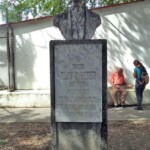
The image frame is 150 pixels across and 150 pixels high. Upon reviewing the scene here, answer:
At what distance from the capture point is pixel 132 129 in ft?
28.1

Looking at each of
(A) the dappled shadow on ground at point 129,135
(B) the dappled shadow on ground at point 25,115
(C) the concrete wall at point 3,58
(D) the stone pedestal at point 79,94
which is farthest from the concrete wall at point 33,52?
(D) the stone pedestal at point 79,94

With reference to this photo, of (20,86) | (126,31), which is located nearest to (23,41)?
(20,86)

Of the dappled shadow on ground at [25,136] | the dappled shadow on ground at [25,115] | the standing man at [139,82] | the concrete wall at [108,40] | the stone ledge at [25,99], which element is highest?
the concrete wall at [108,40]

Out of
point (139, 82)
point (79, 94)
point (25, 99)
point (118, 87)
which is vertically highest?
point (79, 94)

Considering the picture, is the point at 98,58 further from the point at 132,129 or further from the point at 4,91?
the point at 4,91

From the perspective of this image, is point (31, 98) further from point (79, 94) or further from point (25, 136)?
point (79, 94)

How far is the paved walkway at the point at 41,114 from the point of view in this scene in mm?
10016

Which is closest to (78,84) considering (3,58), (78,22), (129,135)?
(78,22)

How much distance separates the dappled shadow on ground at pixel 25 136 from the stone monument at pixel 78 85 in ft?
4.80

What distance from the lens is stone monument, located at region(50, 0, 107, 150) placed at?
5.70 meters

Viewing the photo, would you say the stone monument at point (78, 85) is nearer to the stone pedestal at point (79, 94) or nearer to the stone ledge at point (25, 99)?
the stone pedestal at point (79, 94)

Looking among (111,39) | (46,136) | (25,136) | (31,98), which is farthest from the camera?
(111,39)

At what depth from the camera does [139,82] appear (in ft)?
35.4

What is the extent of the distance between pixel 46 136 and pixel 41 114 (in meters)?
2.83
